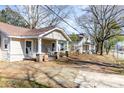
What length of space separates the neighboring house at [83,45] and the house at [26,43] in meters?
0.40

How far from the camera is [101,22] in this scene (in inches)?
282

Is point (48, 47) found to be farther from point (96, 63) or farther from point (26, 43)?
point (96, 63)

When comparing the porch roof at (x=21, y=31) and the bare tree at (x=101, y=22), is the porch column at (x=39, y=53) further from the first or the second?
the bare tree at (x=101, y=22)

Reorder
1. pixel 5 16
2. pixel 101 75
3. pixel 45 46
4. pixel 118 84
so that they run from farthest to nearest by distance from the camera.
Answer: pixel 45 46 → pixel 5 16 → pixel 101 75 → pixel 118 84

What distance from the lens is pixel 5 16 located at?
7.66 meters

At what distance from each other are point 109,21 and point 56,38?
3.75 meters

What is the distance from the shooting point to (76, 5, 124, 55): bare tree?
22.4 feet

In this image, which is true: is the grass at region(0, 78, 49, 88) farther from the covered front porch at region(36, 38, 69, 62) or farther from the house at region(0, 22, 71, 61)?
the covered front porch at region(36, 38, 69, 62)

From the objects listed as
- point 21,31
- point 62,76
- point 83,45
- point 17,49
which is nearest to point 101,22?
point 83,45

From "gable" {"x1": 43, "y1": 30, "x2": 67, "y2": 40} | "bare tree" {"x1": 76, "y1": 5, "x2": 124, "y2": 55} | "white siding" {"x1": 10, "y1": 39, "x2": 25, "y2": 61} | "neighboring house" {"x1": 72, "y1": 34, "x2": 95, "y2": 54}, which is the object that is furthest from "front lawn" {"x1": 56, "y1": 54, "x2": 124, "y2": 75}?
"gable" {"x1": 43, "y1": 30, "x2": 67, "y2": 40}

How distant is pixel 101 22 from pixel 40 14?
199cm
